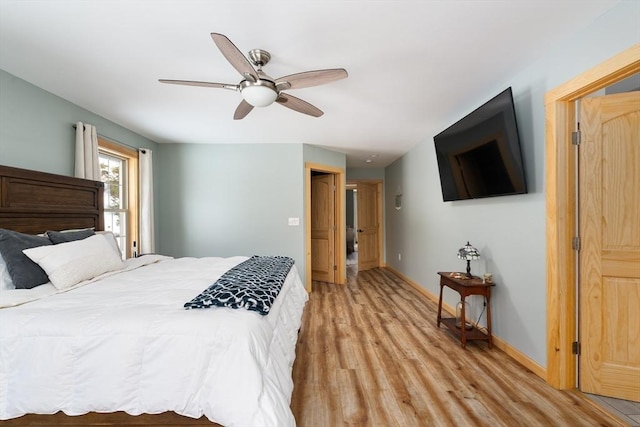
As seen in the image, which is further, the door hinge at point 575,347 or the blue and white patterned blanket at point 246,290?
the door hinge at point 575,347

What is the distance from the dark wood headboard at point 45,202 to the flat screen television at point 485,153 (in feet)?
12.8

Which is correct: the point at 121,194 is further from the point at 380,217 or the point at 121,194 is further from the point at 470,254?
the point at 380,217

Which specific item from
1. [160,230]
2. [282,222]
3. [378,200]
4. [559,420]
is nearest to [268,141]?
[282,222]

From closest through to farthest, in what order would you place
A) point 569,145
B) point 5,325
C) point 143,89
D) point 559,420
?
point 5,325 < point 559,420 < point 569,145 < point 143,89

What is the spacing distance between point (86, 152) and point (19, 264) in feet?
5.19

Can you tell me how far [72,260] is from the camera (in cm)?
187

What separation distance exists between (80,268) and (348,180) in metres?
5.25

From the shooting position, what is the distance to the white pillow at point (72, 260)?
5.84 ft

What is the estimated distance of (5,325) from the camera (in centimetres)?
126

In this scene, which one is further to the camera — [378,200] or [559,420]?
[378,200]

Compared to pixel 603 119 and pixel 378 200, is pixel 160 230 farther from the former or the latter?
pixel 603 119

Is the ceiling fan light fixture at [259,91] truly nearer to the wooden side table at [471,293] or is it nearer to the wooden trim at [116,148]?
the wooden side table at [471,293]

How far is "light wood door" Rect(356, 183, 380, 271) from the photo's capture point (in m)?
6.21

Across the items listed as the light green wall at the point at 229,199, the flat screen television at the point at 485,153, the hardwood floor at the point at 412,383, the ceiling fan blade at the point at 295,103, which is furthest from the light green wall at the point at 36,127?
the flat screen television at the point at 485,153
